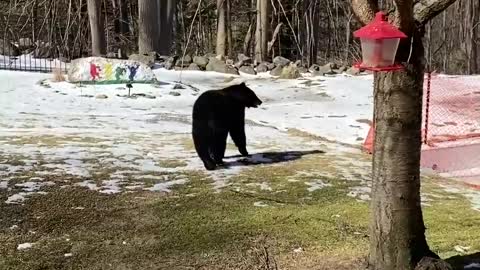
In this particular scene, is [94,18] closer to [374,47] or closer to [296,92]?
[296,92]

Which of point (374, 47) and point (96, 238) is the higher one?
point (374, 47)

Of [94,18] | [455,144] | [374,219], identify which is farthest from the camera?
[94,18]

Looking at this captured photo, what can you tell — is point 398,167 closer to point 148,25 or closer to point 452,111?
point 452,111

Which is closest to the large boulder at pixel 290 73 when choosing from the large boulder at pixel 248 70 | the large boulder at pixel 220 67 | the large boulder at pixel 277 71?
the large boulder at pixel 277 71

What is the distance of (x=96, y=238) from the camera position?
4980mm

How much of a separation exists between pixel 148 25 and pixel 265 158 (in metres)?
14.5

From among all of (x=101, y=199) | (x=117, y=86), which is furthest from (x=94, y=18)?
(x=101, y=199)

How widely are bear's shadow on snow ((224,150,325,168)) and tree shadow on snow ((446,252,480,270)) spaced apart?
3.65 m

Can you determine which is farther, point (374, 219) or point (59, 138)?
point (59, 138)

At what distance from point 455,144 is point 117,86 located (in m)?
8.96

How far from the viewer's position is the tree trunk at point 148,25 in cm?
2166

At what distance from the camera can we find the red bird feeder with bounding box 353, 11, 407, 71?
124 inches

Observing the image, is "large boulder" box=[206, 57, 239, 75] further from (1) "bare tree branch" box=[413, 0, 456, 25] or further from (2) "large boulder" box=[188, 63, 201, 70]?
(1) "bare tree branch" box=[413, 0, 456, 25]

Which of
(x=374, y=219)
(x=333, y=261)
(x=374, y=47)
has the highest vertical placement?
(x=374, y=47)
